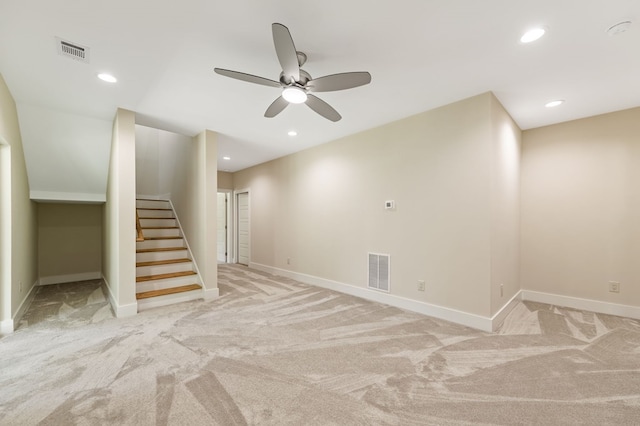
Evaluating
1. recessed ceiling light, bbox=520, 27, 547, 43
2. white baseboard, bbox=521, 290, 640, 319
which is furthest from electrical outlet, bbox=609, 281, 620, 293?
recessed ceiling light, bbox=520, 27, 547, 43

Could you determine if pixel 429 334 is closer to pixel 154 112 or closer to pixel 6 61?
pixel 154 112

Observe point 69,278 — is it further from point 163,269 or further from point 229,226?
point 229,226

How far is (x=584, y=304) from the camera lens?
149 inches

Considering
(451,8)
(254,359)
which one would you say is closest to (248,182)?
(254,359)

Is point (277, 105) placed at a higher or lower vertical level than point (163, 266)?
higher

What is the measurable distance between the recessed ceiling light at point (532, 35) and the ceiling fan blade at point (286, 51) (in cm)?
178

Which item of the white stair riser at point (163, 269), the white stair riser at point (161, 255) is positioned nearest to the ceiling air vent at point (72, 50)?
the white stair riser at point (163, 269)

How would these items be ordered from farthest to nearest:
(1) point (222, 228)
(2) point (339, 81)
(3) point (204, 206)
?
(1) point (222, 228) → (3) point (204, 206) → (2) point (339, 81)

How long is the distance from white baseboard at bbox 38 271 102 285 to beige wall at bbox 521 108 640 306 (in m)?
8.32

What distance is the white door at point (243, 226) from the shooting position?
7.28 m

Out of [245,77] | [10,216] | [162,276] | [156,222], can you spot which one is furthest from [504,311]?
[156,222]

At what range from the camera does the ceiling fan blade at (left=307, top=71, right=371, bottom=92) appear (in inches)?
83.5

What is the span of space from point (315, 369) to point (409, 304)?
1.95 meters

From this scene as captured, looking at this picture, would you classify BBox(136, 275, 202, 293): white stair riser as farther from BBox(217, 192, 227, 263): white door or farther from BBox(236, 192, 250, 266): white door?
BBox(217, 192, 227, 263): white door
